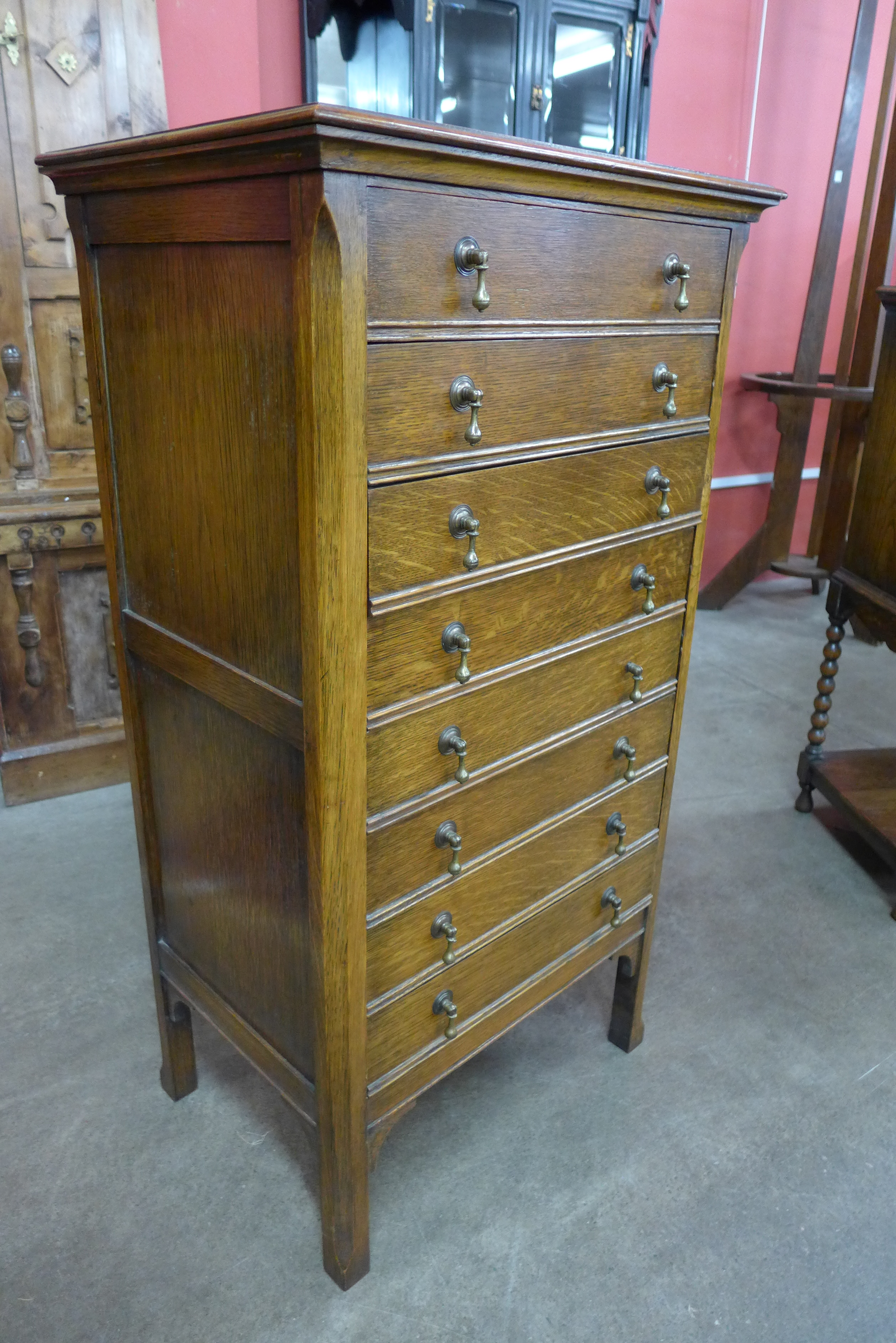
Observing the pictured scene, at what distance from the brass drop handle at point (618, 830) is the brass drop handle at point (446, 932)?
39cm

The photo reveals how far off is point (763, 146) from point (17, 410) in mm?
3603

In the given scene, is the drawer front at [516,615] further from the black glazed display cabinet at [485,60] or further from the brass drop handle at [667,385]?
the black glazed display cabinet at [485,60]

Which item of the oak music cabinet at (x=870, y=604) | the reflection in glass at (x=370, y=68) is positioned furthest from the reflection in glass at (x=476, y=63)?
the oak music cabinet at (x=870, y=604)

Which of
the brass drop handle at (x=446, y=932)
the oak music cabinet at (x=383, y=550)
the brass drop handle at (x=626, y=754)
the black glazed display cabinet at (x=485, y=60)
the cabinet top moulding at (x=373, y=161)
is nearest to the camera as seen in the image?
the cabinet top moulding at (x=373, y=161)

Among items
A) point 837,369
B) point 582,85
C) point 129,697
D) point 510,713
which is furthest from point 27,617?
point 837,369

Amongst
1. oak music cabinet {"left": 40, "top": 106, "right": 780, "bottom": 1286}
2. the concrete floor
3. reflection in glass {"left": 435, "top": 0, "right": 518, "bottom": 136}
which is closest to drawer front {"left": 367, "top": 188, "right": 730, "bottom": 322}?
oak music cabinet {"left": 40, "top": 106, "right": 780, "bottom": 1286}

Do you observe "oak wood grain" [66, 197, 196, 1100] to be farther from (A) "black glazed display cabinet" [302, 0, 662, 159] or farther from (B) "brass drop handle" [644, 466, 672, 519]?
(A) "black glazed display cabinet" [302, 0, 662, 159]

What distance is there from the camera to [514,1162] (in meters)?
1.75

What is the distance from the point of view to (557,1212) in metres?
1.65

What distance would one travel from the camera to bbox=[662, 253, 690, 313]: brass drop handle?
138cm

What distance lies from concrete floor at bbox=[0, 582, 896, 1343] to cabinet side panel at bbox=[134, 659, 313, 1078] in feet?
1.25

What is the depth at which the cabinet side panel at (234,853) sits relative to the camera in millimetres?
1328

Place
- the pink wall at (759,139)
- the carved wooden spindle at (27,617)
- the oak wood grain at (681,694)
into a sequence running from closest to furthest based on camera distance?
the oak wood grain at (681,694) → the carved wooden spindle at (27,617) → the pink wall at (759,139)

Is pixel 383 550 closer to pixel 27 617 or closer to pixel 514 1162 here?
pixel 514 1162
